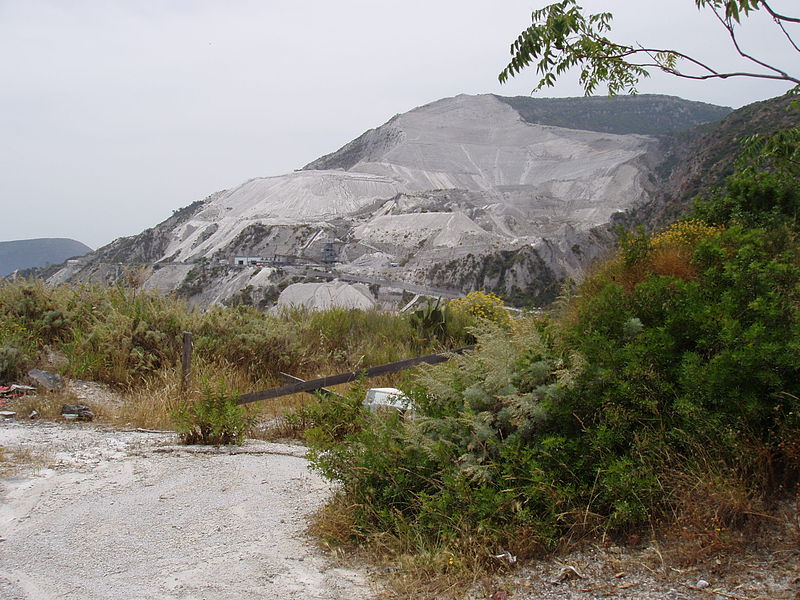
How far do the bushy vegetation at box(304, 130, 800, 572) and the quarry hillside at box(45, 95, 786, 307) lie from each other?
17.5ft

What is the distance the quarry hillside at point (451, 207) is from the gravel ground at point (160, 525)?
5935mm

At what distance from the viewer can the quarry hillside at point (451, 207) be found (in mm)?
42094

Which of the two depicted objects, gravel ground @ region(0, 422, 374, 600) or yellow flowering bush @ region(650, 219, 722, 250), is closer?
gravel ground @ region(0, 422, 374, 600)

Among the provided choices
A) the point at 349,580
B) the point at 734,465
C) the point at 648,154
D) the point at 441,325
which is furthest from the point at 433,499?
the point at 648,154

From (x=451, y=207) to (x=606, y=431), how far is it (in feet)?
218

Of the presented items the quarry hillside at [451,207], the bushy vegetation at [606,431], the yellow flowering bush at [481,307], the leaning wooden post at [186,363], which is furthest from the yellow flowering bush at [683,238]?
the leaning wooden post at [186,363]

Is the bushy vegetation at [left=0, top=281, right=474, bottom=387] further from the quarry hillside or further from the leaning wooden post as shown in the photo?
the quarry hillside

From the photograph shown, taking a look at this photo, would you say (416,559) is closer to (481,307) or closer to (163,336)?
(163,336)

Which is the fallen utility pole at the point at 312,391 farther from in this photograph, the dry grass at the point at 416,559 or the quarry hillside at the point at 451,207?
the quarry hillside at the point at 451,207

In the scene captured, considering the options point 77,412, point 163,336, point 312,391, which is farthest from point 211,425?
point 163,336

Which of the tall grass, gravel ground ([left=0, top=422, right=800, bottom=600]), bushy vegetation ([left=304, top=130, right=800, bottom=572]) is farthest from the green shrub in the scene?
bushy vegetation ([left=304, top=130, right=800, bottom=572])

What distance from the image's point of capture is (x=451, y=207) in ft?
227

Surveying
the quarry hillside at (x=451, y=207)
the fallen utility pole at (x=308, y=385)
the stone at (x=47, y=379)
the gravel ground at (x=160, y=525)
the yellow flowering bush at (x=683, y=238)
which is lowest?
the gravel ground at (x=160, y=525)

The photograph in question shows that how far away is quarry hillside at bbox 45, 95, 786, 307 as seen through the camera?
42.1m
